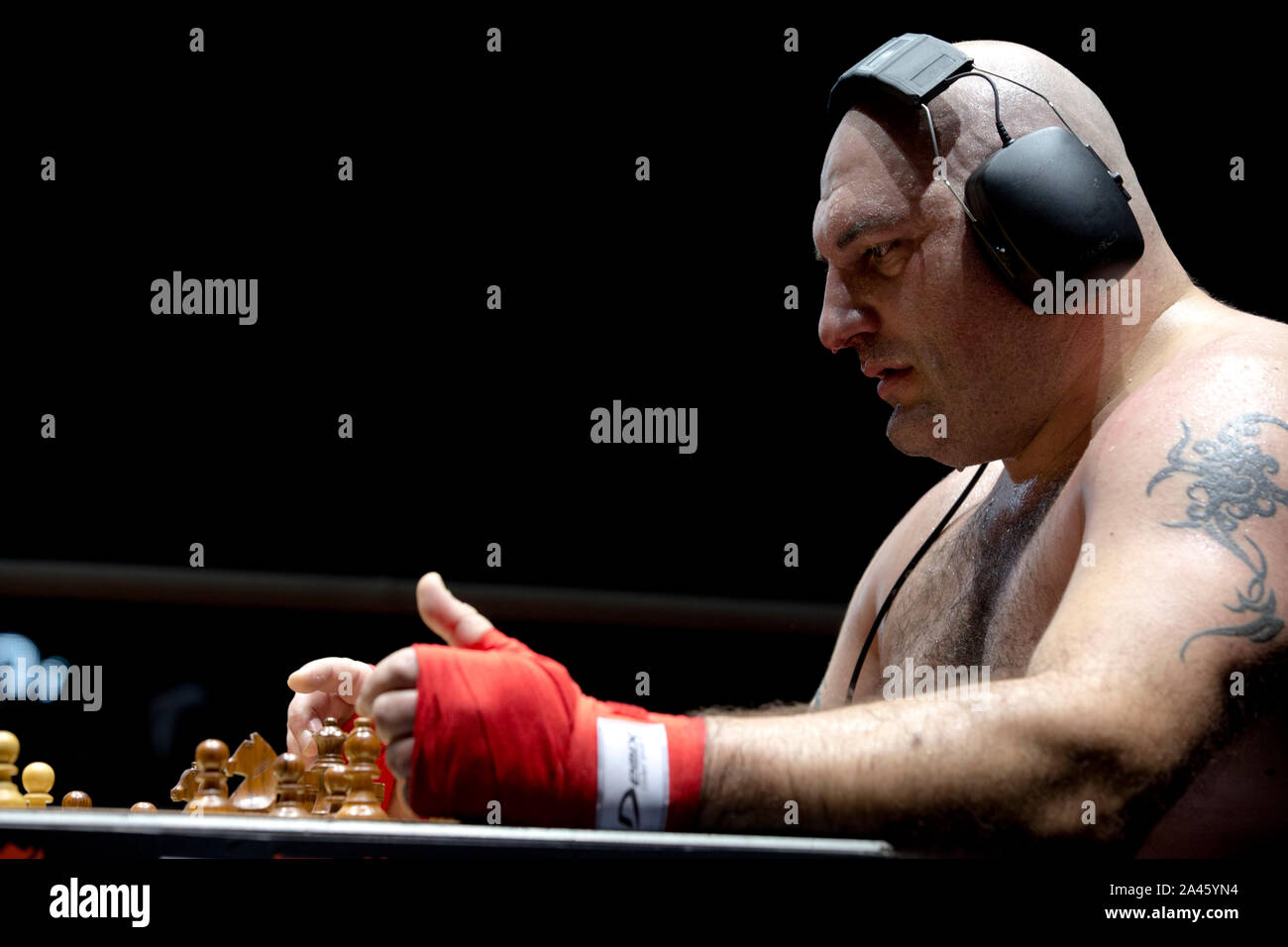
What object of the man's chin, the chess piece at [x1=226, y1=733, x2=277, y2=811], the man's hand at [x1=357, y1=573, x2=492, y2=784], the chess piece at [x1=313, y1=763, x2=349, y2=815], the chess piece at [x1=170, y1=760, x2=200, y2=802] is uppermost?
the man's chin

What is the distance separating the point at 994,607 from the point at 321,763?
0.67m

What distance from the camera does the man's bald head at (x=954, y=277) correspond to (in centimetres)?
130

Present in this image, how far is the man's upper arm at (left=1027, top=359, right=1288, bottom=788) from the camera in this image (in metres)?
0.85

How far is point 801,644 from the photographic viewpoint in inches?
115

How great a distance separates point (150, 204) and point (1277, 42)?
2397 millimetres

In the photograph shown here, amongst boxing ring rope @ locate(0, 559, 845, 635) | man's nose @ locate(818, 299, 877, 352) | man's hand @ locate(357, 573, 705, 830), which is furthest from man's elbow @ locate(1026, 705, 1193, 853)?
boxing ring rope @ locate(0, 559, 845, 635)

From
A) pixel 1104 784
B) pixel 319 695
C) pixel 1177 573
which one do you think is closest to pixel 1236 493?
pixel 1177 573

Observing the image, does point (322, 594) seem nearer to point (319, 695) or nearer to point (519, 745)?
point (319, 695)

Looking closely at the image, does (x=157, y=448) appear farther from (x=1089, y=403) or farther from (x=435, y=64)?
(x=1089, y=403)

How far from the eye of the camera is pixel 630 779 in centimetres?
79

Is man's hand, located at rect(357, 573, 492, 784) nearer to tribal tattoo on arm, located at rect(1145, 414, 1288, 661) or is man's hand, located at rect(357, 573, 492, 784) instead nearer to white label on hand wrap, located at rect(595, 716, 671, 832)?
white label on hand wrap, located at rect(595, 716, 671, 832)

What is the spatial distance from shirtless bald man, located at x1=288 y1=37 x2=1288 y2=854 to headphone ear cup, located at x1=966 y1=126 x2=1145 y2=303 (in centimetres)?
7
